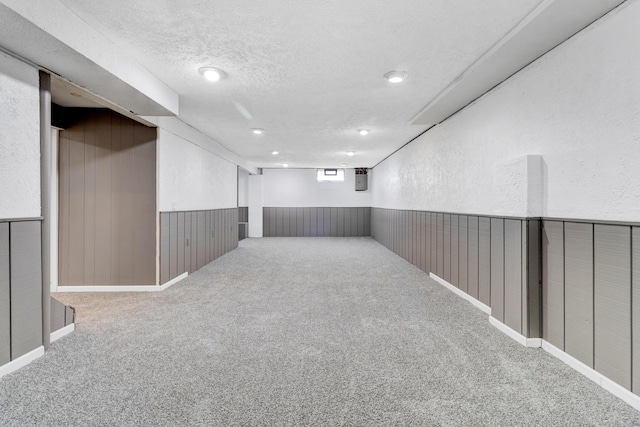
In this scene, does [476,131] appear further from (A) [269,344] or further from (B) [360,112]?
(A) [269,344]

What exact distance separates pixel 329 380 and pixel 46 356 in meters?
2.14

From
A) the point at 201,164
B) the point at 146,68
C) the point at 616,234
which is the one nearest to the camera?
the point at 616,234

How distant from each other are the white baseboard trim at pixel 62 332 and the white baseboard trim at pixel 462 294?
13.2 ft

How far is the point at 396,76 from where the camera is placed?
3045mm

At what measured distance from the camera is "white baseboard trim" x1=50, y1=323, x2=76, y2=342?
253 cm

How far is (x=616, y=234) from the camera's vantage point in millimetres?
1852

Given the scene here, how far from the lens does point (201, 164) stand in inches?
219

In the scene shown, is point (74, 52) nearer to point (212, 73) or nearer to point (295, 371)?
point (212, 73)

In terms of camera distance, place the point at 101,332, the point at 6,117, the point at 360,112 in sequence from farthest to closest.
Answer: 1. the point at 360,112
2. the point at 101,332
3. the point at 6,117

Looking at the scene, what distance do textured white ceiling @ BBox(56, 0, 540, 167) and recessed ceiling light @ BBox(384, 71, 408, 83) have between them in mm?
69

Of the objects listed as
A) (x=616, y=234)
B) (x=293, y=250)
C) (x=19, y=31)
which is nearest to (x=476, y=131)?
(x=616, y=234)

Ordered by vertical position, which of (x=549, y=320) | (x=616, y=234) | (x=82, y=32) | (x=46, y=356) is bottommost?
(x=46, y=356)

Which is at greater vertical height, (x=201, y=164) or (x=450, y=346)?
(x=201, y=164)

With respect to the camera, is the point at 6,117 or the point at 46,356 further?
the point at 46,356
